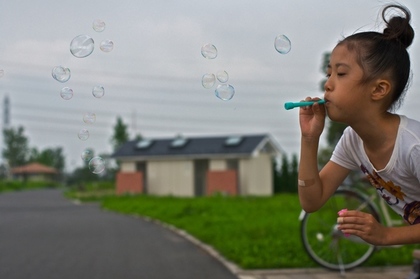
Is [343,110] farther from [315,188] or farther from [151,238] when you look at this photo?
[151,238]

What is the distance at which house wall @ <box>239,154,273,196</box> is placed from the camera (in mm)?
37500

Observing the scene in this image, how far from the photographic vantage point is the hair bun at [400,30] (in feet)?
7.26

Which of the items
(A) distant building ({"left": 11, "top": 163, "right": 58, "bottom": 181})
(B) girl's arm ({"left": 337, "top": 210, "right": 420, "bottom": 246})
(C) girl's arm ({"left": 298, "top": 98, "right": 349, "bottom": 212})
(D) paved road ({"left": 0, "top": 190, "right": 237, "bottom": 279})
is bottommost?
(A) distant building ({"left": 11, "top": 163, "right": 58, "bottom": 181})

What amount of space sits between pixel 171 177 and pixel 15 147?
51.8m

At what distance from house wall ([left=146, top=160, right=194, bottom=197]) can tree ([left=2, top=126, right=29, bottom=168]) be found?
159 ft

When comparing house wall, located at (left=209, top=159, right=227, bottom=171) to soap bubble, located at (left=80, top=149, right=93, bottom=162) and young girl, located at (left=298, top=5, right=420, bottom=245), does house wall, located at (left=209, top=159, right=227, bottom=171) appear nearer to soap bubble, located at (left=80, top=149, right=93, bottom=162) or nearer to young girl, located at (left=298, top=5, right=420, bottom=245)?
soap bubble, located at (left=80, top=149, right=93, bottom=162)

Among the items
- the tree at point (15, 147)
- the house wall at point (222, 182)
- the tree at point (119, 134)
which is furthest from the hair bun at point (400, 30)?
the tree at point (15, 147)

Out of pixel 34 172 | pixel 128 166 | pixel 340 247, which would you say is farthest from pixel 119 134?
pixel 340 247

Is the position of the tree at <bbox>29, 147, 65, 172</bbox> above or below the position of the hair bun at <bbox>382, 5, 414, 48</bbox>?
below

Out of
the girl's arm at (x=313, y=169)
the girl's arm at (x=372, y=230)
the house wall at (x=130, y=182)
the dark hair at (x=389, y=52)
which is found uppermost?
the dark hair at (x=389, y=52)

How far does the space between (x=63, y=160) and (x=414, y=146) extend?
108 m

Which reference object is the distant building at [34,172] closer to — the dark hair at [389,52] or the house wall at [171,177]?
the house wall at [171,177]

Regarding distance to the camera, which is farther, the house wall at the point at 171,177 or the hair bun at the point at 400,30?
the house wall at the point at 171,177

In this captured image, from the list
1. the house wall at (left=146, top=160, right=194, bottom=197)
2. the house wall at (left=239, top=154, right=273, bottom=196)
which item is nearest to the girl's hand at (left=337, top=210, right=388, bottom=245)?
the house wall at (left=239, top=154, right=273, bottom=196)
